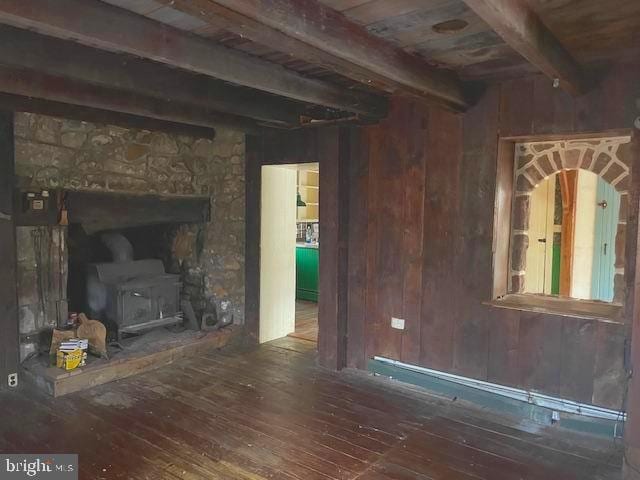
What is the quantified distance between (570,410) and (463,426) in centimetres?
66

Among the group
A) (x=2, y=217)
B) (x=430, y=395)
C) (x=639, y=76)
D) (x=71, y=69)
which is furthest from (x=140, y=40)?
(x=430, y=395)

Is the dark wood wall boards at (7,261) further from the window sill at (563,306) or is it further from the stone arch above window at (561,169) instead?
the stone arch above window at (561,169)

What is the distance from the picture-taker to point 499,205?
10.6 ft

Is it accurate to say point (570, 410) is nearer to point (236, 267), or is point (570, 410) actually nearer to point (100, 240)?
point (236, 267)

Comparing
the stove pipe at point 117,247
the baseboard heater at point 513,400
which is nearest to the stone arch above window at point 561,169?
the baseboard heater at point 513,400

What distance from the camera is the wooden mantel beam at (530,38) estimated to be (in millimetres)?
1658

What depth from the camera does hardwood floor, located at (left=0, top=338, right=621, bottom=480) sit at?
8.14ft

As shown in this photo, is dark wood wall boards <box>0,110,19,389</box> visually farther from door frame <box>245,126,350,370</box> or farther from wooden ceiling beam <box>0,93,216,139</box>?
door frame <box>245,126,350,370</box>

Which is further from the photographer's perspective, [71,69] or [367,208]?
[367,208]

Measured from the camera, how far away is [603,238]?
5.09 metres

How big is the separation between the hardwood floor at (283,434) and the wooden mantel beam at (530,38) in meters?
2.03

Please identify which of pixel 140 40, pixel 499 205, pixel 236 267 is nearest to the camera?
pixel 140 40

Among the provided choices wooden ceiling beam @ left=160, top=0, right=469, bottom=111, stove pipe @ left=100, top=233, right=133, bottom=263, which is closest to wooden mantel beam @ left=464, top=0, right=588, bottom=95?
wooden ceiling beam @ left=160, top=0, right=469, bottom=111

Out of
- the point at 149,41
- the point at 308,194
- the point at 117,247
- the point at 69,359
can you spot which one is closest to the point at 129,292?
the point at 117,247
